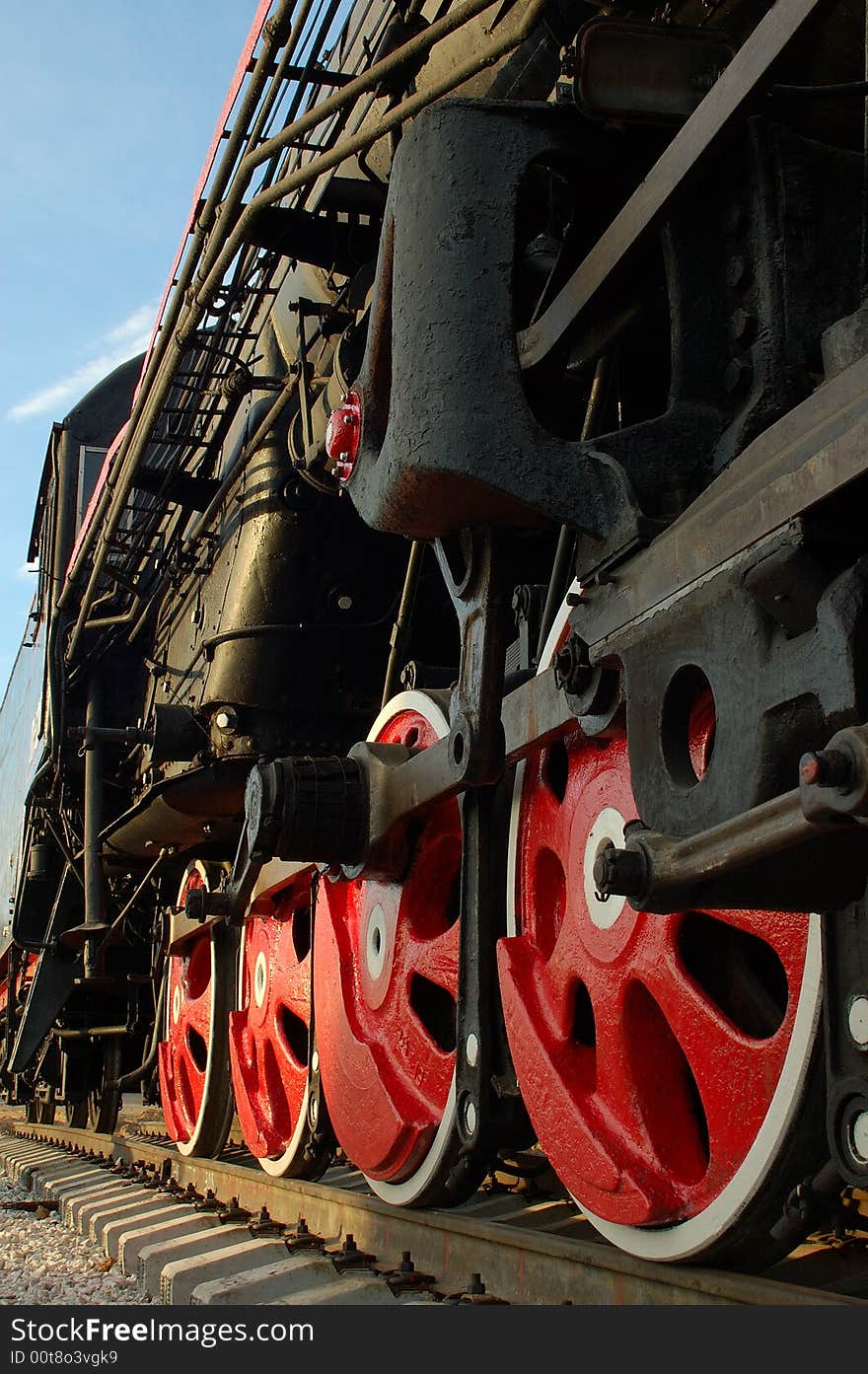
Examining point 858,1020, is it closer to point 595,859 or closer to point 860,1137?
point 860,1137

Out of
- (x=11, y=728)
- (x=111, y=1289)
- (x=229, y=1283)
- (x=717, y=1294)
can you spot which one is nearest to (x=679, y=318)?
(x=717, y=1294)

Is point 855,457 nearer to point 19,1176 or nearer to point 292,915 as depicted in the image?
point 292,915

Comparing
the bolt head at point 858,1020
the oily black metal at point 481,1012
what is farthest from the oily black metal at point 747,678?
the oily black metal at point 481,1012

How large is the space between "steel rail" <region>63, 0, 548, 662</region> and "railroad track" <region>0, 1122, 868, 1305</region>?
201cm

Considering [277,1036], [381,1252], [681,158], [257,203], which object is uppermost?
[257,203]

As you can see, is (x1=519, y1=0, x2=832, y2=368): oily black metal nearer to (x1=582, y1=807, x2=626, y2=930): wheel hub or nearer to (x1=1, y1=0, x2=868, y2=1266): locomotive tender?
(x1=1, y1=0, x2=868, y2=1266): locomotive tender

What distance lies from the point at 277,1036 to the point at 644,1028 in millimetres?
2345

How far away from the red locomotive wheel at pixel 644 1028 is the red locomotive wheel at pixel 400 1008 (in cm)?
43

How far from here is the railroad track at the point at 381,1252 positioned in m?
1.95

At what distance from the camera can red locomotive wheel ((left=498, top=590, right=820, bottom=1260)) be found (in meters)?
1.72

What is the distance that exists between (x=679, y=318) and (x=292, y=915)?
2.82 metres

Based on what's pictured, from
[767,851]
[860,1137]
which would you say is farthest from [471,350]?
[860,1137]

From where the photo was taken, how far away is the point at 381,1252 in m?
2.96

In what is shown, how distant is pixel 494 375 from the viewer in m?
1.92
